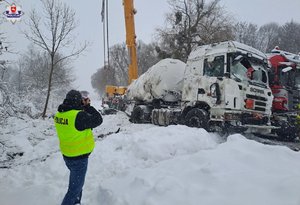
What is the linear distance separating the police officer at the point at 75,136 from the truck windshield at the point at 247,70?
20.4 feet

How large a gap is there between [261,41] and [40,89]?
4191 centimetres

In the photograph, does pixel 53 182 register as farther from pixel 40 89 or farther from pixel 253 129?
pixel 40 89

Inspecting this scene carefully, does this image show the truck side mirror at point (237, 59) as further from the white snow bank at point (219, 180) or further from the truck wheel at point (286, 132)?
the white snow bank at point (219, 180)

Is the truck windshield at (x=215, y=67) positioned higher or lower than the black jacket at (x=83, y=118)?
higher

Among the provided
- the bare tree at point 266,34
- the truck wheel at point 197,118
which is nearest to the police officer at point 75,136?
the truck wheel at point 197,118

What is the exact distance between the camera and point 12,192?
21.2ft

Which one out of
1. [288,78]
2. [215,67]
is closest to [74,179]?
[215,67]

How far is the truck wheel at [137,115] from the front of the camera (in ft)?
48.3

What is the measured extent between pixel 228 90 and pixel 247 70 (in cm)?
122

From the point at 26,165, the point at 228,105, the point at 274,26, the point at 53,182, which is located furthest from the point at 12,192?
the point at 274,26

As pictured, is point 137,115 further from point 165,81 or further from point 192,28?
point 192,28

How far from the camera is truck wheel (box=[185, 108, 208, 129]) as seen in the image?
34.9ft

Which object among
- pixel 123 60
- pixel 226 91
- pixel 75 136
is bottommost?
pixel 75 136

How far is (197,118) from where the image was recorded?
10953 mm
